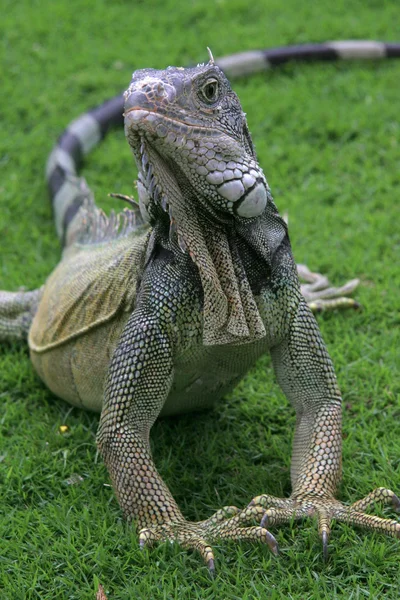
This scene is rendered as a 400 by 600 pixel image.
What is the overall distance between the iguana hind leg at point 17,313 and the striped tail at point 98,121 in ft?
2.24

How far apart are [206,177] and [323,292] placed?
7.82 feet

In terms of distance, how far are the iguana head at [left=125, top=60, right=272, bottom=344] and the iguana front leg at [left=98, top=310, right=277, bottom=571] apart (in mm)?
250

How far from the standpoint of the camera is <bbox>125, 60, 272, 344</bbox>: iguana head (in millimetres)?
3041

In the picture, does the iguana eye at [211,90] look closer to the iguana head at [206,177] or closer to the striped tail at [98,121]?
the iguana head at [206,177]

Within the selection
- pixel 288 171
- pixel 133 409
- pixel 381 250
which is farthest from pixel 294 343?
pixel 288 171

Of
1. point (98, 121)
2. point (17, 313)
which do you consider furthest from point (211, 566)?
point (98, 121)

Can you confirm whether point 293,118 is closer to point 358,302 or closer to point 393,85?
point 393,85

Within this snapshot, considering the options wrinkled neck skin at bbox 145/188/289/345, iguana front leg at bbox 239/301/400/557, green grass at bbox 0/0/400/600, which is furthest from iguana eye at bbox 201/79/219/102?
green grass at bbox 0/0/400/600

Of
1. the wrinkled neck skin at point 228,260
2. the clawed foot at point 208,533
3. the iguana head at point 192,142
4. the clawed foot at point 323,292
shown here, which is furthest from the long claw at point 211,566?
the clawed foot at point 323,292

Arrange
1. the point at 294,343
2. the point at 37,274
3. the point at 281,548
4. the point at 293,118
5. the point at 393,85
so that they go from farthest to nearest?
the point at 393,85, the point at 293,118, the point at 37,274, the point at 294,343, the point at 281,548

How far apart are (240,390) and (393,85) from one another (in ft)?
14.6

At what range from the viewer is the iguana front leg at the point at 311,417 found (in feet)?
11.5

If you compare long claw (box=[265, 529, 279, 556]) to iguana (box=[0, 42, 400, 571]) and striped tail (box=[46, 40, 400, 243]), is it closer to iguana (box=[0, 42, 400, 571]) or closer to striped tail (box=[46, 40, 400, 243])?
iguana (box=[0, 42, 400, 571])

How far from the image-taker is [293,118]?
7.52 meters
